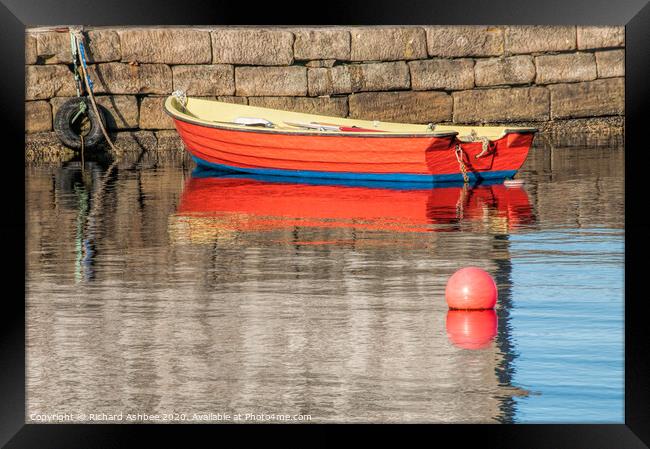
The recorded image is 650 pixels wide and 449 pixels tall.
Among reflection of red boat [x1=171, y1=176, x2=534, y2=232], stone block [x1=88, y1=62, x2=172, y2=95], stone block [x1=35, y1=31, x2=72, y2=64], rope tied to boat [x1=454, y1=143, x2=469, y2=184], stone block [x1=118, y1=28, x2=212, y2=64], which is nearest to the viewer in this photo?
reflection of red boat [x1=171, y1=176, x2=534, y2=232]

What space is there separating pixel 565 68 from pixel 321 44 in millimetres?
4258

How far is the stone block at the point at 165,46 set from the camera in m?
20.8

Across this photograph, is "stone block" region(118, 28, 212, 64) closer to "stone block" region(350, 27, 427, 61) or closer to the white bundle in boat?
Answer: "stone block" region(350, 27, 427, 61)

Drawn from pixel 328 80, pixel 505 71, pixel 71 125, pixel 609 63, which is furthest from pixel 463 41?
pixel 71 125

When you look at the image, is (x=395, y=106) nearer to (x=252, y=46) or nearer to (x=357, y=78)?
(x=357, y=78)

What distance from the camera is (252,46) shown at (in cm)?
2120

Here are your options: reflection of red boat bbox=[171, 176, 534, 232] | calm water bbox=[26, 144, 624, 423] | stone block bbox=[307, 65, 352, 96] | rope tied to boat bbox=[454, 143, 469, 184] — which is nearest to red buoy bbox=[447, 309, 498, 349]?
calm water bbox=[26, 144, 624, 423]

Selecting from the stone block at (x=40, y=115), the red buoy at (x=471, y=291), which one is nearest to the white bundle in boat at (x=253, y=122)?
the stone block at (x=40, y=115)

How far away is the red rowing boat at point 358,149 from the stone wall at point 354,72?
8.87 ft

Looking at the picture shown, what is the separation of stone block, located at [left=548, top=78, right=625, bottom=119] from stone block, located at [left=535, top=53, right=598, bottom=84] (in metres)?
0.12

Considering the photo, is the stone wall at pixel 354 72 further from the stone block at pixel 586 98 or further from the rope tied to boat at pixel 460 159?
the rope tied to boat at pixel 460 159

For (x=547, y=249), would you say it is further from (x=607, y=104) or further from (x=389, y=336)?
(x=607, y=104)

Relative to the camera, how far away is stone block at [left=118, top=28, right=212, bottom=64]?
68.2ft

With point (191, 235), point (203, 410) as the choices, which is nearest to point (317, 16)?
point (203, 410)
